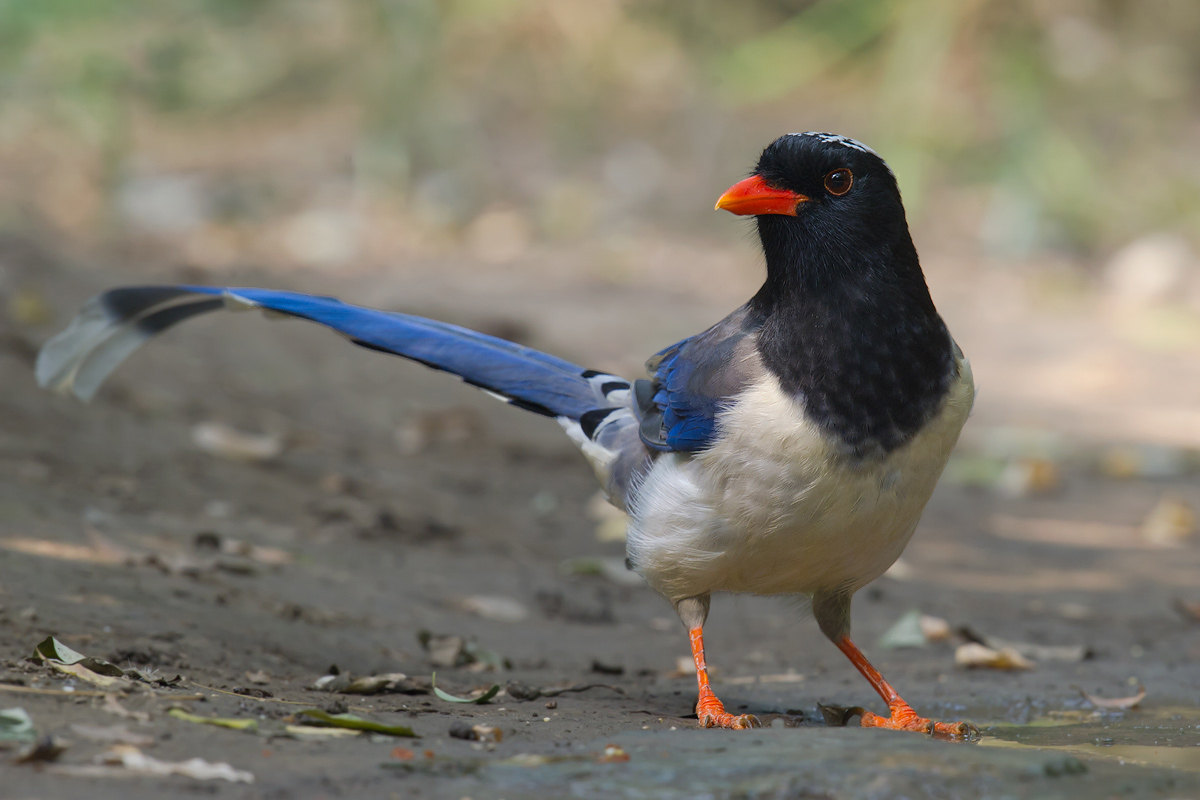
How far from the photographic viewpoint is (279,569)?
14.3 feet

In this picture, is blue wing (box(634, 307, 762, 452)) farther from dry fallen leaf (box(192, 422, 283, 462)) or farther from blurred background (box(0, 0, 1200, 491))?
blurred background (box(0, 0, 1200, 491))

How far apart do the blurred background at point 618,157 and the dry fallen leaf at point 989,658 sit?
140 inches

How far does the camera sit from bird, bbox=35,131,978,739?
296 centimetres

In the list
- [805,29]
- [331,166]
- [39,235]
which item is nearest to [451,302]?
[39,235]

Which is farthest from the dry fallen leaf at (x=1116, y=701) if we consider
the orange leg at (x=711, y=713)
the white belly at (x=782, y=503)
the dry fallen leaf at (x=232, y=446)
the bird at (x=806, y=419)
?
the dry fallen leaf at (x=232, y=446)

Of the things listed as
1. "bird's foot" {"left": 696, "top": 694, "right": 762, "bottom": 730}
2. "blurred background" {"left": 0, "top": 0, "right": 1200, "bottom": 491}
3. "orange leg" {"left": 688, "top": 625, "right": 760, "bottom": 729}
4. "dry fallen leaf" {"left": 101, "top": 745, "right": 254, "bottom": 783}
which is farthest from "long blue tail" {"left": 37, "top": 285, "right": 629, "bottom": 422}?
"blurred background" {"left": 0, "top": 0, "right": 1200, "bottom": 491}

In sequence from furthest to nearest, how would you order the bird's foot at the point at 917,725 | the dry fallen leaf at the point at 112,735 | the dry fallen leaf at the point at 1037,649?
the dry fallen leaf at the point at 1037,649 < the bird's foot at the point at 917,725 < the dry fallen leaf at the point at 112,735

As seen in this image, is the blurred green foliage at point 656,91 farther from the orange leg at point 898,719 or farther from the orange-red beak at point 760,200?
the orange leg at point 898,719

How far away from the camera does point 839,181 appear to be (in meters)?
3.18

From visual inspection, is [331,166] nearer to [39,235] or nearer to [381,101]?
[381,101]

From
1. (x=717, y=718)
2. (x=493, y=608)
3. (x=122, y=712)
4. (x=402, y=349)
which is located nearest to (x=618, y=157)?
(x=493, y=608)

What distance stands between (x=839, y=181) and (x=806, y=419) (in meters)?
0.64

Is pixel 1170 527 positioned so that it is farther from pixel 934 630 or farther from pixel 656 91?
pixel 656 91

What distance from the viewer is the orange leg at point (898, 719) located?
10.1ft
